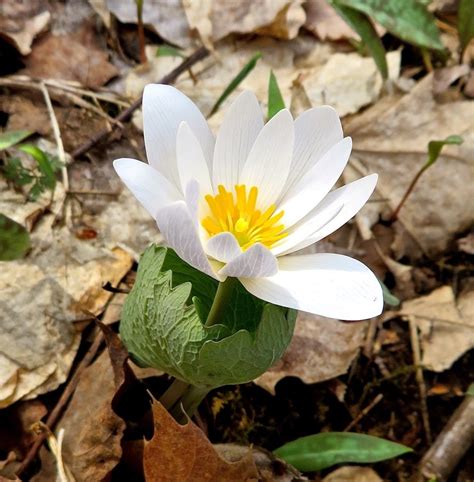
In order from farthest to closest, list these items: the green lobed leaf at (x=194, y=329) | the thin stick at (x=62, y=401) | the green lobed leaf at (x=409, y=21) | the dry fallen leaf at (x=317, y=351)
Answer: the green lobed leaf at (x=409, y=21)
the dry fallen leaf at (x=317, y=351)
the thin stick at (x=62, y=401)
the green lobed leaf at (x=194, y=329)

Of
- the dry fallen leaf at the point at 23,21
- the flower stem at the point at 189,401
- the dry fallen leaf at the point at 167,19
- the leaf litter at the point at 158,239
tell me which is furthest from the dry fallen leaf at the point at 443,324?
the dry fallen leaf at the point at 23,21

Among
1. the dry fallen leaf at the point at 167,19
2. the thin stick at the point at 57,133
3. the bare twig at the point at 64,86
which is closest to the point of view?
the thin stick at the point at 57,133

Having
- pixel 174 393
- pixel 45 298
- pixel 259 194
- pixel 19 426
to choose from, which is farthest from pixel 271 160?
pixel 19 426

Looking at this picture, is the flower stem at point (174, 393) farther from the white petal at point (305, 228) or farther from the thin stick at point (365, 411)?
the thin stick at point (365, 411)

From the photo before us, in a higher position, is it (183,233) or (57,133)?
(183,233)

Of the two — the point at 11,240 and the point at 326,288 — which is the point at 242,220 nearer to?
the point at 326,288

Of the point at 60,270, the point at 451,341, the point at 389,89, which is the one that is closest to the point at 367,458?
the point at 451,341

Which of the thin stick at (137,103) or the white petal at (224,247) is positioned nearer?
the white petal at (224,247)
